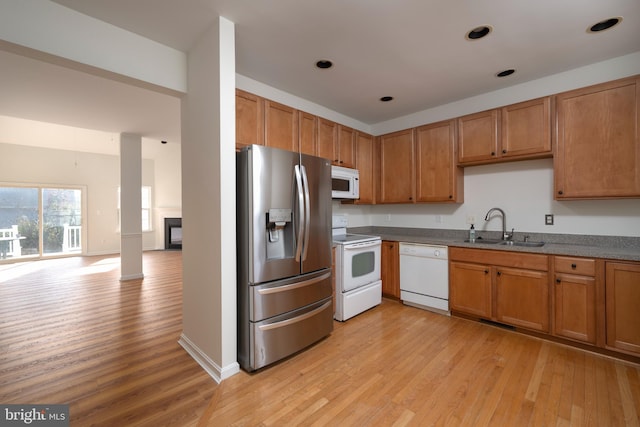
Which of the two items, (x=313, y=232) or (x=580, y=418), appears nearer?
(x=580, y=418)

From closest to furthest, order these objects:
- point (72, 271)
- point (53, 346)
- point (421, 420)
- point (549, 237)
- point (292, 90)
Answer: point (421, 420), point (53, 346), point (549, 237), point (292, 90), point (72, 271)

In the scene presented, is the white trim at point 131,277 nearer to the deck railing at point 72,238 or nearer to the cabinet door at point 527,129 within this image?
the deck railing at point 72,238

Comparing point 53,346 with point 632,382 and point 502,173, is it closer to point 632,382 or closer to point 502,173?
point 632,382

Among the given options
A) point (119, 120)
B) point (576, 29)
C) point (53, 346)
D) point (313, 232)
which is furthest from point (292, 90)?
point (53, 346)

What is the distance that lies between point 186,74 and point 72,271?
18.8ft

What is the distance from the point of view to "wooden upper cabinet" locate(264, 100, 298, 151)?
9.08ft

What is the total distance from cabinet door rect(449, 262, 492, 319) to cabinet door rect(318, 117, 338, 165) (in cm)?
196

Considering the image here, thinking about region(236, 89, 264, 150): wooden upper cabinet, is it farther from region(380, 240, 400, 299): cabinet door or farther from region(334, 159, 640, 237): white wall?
region(380, 240, 400, 299): cabinet door

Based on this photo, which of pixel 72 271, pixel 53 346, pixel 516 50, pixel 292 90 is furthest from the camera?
pixel 72 271

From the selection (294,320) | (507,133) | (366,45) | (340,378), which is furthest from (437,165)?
(340,378)

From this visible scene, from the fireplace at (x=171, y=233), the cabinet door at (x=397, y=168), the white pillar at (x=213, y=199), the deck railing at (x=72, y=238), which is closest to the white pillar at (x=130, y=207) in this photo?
the white pillar at (x=213, y=199)

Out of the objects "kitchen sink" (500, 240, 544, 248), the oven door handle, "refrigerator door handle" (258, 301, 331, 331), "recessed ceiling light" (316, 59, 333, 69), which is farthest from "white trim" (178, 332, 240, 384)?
"kitchen sink" (500, 240, 544, 248)

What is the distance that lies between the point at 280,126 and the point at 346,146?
117 cm

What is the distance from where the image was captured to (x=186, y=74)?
2.41 m
